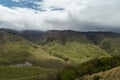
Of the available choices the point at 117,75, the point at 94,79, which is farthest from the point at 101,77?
the point at 117,75

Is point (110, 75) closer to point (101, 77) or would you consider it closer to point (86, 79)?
point (101, 77)

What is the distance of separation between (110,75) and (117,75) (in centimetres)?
791

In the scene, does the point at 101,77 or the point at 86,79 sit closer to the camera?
the point at 101,77

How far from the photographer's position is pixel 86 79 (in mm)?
162000

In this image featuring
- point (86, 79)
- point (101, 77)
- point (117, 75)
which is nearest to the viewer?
point (117, 75)

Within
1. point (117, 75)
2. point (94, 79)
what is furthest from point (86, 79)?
point (117, 75)

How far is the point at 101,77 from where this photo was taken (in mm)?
144375

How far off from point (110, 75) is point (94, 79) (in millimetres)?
10028

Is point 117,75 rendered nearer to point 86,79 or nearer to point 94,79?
point 94,79

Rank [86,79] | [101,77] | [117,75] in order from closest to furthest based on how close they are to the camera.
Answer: [117,75], [101,77], [86,79]

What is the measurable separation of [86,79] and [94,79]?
17844 mm

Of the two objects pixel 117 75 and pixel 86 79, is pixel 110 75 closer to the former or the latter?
pixel 117 75

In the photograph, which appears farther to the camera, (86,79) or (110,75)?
(86,79)

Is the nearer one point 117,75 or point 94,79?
point 117,75
